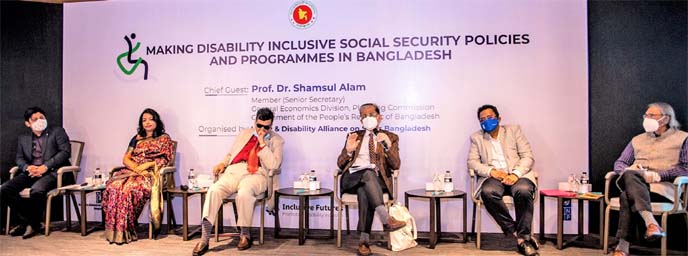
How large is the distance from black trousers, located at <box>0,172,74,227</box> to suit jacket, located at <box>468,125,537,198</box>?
3.99 metres

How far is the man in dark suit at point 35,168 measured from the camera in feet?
16.9

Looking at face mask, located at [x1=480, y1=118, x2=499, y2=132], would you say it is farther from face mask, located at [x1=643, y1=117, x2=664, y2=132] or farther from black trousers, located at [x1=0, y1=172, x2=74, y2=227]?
black trousers, located at [x1=0, y1=172, x2=74, y2=227]

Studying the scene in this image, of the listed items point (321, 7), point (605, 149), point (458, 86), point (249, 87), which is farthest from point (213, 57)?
point (605, 149)

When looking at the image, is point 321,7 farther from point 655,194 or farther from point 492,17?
point 655,194

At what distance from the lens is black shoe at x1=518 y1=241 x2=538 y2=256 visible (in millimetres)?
4215

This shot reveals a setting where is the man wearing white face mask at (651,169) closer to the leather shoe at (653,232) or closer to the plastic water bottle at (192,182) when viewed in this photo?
the leather shoe at (653,232)

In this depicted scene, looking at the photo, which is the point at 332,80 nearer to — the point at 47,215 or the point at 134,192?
the point at 134,192

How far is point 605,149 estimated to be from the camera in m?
5.11

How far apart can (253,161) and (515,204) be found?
230 centimetres

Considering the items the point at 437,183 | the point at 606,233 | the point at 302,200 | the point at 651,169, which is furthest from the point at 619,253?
the point at 302,200

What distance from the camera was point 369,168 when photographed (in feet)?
15.4

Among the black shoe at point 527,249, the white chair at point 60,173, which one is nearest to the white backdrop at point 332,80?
the white chair at point 60,173

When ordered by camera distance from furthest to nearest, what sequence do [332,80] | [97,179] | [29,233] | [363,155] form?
[332,80]
[97,179]
[29,233]
[363,155]

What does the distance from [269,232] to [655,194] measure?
11.1 feet
